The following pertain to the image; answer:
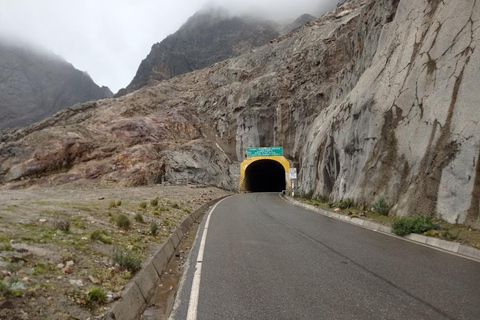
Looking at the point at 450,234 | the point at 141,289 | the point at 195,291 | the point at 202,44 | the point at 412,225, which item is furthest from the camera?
the point at 202,44

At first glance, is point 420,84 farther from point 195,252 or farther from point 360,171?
point 195,252

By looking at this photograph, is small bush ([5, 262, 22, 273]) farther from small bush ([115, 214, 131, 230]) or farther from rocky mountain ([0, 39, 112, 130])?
rocky mountain ([0, 39, 112, 130])

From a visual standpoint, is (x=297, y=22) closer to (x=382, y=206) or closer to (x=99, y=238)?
(x=382, y=206)

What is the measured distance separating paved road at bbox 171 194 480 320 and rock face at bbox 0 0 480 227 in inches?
150

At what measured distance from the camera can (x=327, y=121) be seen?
Answer: 31.5 meters

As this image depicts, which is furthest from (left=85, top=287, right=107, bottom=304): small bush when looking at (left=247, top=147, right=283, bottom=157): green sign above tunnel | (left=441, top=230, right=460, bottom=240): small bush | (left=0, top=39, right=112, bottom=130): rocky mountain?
(left=0, top=39, right=112, bottom=130): rocky mountain

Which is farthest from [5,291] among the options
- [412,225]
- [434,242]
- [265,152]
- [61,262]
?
[265,152]

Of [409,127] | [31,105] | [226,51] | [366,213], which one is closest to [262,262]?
[366,213]

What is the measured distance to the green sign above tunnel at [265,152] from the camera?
175ft

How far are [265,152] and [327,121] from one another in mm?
22498

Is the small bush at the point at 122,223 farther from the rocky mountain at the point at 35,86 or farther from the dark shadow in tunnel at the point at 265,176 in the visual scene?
the rocky mountain at the point at 35,86

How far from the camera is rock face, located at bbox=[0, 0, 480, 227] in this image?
12.8 m

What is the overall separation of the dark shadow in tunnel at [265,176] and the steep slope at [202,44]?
58.8 meters

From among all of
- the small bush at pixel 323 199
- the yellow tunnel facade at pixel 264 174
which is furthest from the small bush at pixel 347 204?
the yellow tunnel facade at pixel 264 174
